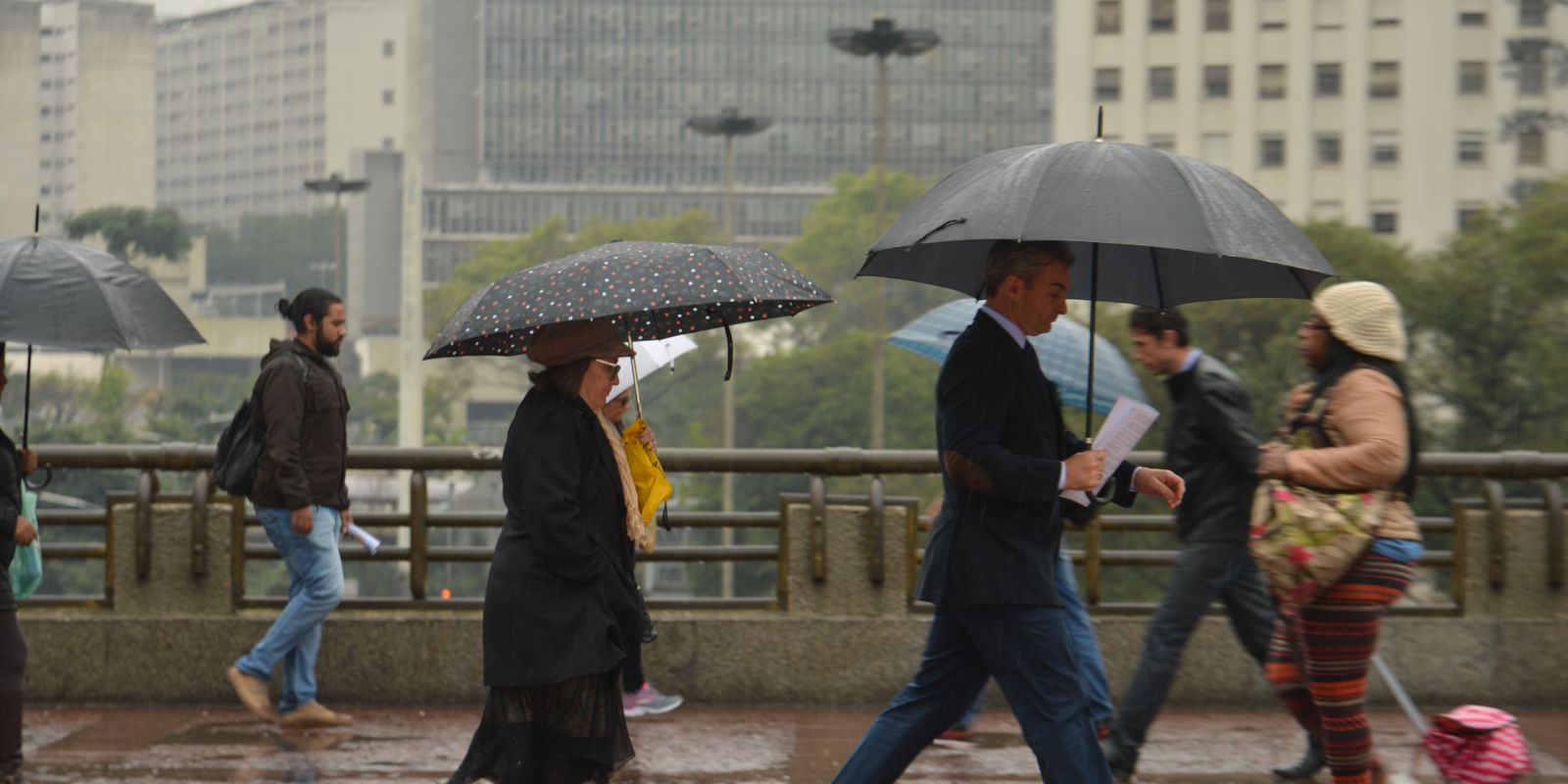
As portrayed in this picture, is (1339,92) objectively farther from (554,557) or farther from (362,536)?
(554,557)

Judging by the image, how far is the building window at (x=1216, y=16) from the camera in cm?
11019

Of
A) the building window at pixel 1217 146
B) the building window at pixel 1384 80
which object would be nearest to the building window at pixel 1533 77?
the building window at pixel 1384 80

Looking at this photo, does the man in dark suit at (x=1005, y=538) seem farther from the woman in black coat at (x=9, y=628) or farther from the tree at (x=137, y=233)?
the tree at (x=137, y=233)

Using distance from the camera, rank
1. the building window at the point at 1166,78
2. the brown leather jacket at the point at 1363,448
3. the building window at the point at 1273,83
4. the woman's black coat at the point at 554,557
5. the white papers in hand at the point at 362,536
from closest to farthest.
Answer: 1. the woman's black coat at the point at 554,557
2. the brown leather jacket at the point at 1363,448
3. the white papers in hand at the point at 362,536
4. the building window at the point at 1166,78
5. the building window at the point at 1273,83

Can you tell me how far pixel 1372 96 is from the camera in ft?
366

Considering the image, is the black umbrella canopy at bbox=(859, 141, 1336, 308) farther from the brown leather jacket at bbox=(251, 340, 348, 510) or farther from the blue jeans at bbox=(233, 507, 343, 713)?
the blue jeans at bbox=(233, 507, 343, 713)

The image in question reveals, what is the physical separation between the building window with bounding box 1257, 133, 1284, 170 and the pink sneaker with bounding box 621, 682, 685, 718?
10727 centimetres

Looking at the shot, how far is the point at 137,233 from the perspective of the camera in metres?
126

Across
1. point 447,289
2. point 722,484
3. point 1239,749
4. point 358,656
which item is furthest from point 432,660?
point 447,289

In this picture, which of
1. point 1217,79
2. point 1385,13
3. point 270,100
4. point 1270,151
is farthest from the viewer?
point 270,100

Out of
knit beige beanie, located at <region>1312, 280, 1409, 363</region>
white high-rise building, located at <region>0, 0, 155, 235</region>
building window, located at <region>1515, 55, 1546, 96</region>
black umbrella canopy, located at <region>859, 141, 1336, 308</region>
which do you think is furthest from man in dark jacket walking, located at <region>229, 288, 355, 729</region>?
white high-rise building, located at <region>0, 0, 155, 235</region>

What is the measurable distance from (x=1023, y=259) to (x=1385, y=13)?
4549 inches

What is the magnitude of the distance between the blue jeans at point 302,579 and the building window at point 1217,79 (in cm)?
10749


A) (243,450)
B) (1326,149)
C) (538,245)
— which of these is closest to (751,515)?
(243,450)
